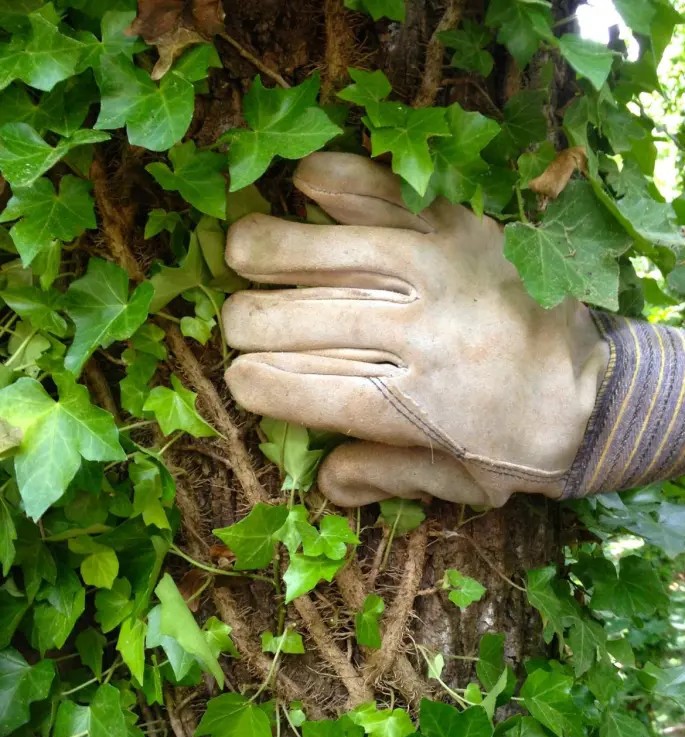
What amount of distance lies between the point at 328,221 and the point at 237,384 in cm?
29

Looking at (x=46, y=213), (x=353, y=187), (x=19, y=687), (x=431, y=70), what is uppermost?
(x=431, y=70)

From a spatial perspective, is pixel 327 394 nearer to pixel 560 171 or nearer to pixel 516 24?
pixel 560 171

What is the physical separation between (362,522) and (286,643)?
23 centimetres

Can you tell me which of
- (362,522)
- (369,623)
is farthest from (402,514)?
(369,623)

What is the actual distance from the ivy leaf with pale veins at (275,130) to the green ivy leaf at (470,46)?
25 centimetres

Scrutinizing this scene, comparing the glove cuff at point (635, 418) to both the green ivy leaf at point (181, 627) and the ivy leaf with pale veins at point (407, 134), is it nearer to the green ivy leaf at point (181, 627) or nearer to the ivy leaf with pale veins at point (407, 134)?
the ivy leaf with pale veins at point (407, 134)

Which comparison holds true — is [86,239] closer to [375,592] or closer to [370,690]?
[375,592]

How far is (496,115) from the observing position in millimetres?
1144

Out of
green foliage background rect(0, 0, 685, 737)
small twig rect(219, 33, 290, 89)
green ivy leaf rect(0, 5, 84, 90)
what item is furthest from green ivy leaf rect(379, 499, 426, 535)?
green ivy leaf rect(0, 5, 84, 90)

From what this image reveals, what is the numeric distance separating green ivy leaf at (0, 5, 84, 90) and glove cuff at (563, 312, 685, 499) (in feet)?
2.99

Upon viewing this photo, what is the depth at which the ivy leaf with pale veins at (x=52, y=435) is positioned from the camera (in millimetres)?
892

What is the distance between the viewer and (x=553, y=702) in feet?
3.70

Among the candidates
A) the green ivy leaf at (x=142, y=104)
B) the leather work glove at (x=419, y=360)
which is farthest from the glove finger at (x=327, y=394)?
the green ivy leaf at (x=142, y=104)

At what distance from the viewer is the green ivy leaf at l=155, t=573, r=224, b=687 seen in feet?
3.24
